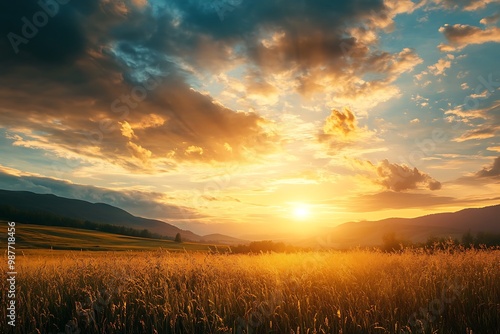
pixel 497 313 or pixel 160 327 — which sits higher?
pixel 497 313

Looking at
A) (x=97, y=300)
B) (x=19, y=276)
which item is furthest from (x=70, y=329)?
(x=19, y=276)

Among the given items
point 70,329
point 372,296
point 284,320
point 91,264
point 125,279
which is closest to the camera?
point 284,320

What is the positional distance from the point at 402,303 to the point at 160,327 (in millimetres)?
4191

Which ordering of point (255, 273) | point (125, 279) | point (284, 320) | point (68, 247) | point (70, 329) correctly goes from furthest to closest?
point (68, 247), point (255, 273), point (125, 279), point (70, 329), point (284, 320)

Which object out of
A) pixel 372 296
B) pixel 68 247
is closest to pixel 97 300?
pixel 372 296

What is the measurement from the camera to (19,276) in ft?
30.5

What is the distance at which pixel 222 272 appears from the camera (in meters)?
9.53

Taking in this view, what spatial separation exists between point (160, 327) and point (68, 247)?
6475cm

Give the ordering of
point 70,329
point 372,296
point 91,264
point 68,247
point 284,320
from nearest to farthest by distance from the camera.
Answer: point 284,320
point 70,329
point 372,296
point 91,264
point 68,247

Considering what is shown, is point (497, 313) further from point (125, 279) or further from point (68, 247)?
point (68, 247)

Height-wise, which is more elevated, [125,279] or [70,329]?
[125,279]

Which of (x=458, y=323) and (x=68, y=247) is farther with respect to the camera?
(x=68, y=247)

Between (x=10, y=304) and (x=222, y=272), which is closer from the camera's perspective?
(x=10, y=304)

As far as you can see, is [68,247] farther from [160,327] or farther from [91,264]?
[160,327]
